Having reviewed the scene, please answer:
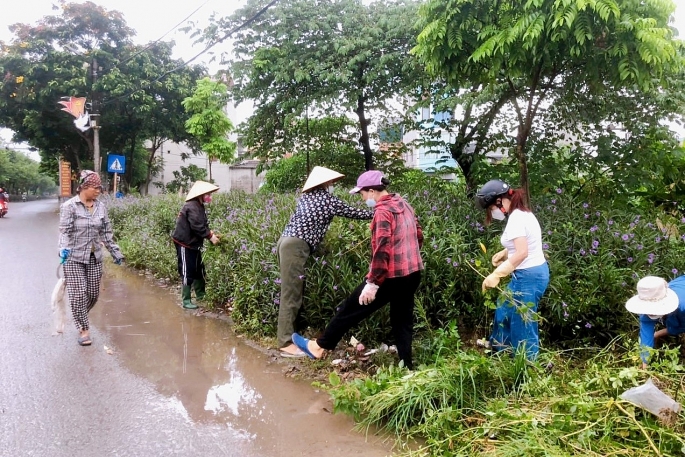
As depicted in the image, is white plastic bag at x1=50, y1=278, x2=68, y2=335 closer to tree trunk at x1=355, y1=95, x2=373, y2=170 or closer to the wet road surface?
the wet road surface

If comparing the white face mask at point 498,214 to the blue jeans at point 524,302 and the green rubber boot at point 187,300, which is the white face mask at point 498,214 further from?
the green rubber boot at point 187,300

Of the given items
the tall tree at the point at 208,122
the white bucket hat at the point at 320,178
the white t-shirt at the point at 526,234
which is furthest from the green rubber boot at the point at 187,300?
the tall tree at the point at 208,122

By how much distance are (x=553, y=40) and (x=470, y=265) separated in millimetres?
1901

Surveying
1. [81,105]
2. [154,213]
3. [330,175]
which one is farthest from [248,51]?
[81,105]

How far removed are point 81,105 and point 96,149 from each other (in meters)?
2.54

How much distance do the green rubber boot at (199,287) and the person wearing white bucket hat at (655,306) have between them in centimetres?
493

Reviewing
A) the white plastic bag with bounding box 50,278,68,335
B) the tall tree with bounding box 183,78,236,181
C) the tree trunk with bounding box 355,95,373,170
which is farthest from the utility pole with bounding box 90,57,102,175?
the white plastic bag with bounding box 50,278,68,335

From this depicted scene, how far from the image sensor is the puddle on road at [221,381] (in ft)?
10.5

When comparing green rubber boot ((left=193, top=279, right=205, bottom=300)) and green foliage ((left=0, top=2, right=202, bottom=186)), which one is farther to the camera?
green foliage ((left=0, top=2, right=202, bottom=186))

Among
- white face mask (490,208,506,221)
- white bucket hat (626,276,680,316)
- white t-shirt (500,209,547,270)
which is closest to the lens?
white bucket hat (626,276,680,316)

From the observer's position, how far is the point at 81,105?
1816cm

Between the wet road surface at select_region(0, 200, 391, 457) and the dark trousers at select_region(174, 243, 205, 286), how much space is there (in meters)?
0.42

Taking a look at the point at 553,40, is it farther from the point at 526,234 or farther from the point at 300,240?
the point at 300,240

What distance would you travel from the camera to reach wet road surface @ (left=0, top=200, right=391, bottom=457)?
3.13 meters
